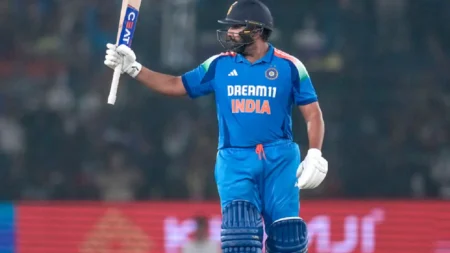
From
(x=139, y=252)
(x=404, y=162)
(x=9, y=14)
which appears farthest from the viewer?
(x=9, y=14)

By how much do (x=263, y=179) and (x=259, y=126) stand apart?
31cm

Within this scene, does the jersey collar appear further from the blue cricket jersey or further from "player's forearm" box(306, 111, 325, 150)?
"player's forearm" box(306, 111, 325, 150)

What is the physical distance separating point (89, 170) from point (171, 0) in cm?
Answer: 199

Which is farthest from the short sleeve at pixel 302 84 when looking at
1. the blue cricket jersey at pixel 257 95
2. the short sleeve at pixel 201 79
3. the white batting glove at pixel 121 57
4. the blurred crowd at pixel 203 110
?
the blurred crowd at pixel 203 110

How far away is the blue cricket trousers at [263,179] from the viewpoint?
6.46 metres

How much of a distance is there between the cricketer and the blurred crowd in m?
4.95

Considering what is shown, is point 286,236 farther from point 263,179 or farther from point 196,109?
point 196,109

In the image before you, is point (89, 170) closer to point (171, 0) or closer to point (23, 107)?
point (23, 107)

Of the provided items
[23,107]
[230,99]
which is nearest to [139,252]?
[23,107]

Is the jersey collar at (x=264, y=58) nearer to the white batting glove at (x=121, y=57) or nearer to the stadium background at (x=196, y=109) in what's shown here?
the white batting glove at (x=121, y=57)

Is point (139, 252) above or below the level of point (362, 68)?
below

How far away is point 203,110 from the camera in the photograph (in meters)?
11.8

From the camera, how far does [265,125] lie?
21.3 ft

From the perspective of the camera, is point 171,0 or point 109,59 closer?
point 109,59
